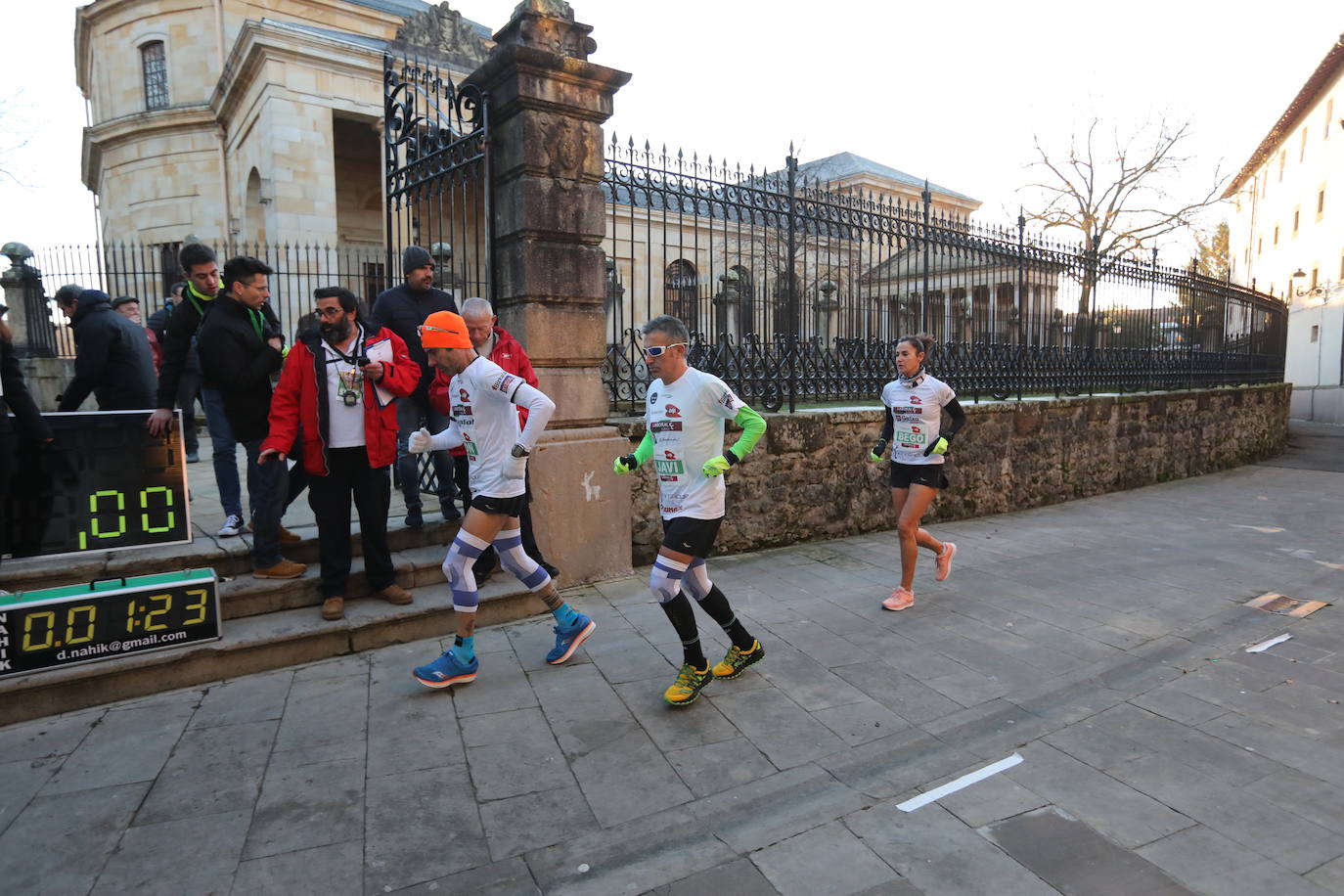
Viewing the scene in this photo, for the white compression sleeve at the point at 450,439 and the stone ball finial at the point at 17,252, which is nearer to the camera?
the white compression sleeve at the point at 450,439

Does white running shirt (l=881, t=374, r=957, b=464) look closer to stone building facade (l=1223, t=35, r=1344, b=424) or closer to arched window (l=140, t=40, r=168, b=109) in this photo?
stone building facade (l=1223, t=35, r=1344, b=424)

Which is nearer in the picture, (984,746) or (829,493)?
(984,746)

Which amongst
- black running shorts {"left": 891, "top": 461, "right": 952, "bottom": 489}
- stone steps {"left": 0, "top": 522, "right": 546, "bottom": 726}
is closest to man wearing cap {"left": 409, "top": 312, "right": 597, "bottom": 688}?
stone steps {"left": 0, "top": 522, "right": 546, "bottom": 726}

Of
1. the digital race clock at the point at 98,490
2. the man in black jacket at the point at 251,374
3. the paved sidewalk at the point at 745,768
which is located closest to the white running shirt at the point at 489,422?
the paved sidewalk at the point at 745,768

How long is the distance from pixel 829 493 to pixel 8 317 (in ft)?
47.8

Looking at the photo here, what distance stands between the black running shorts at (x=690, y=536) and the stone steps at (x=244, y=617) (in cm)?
178

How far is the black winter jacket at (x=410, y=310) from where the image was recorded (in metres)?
5.52

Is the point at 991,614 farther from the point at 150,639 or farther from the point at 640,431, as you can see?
the point at 150,639

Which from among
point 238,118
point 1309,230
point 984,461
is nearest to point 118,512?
point 984,461

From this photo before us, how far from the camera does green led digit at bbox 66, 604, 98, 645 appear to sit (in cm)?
398

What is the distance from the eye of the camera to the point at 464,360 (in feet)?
13.8

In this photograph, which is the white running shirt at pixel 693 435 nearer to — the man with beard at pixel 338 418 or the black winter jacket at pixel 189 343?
the man with beard at pixel 338 418

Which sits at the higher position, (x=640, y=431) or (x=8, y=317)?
(x=8, y=317)

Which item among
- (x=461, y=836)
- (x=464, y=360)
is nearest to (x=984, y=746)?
(x=461, y=836)
